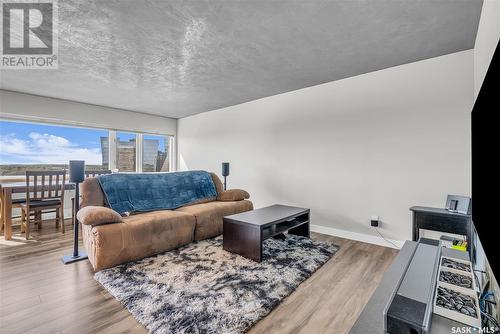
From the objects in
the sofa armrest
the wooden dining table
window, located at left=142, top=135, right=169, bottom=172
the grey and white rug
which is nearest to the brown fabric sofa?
the grey and white rug

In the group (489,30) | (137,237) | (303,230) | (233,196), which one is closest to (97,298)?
(137,237)

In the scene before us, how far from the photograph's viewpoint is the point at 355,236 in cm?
329

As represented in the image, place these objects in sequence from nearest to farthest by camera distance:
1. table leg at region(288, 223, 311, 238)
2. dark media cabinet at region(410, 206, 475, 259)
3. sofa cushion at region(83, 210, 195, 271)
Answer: dark media cabinet at region(410, 206, 475, 259), sofa cushion at region(83, 210, 195, 271), table leg at region(288, 223, 311, 238)

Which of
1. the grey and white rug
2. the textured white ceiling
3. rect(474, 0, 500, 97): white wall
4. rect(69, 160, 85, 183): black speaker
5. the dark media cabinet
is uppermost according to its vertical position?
the textured white ceiling

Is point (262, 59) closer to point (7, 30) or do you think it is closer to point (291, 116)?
point (291, 116)

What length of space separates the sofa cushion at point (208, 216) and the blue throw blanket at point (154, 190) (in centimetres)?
27

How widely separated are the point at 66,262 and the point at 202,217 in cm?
150

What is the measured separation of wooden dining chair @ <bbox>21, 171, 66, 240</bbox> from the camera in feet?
10.7

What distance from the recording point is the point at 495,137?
79 centimetres

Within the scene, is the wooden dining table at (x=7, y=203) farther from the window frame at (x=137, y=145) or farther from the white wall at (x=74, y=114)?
the window frame at (x=137, y=145)

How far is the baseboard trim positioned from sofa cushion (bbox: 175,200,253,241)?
4.43ft

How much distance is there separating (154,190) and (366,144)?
9.92 feet

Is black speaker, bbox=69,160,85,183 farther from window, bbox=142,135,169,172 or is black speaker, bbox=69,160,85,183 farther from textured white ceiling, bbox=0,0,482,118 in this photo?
window, bbox=142,135,169,172

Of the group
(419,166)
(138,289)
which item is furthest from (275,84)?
(138,289)
